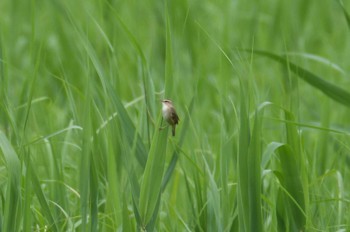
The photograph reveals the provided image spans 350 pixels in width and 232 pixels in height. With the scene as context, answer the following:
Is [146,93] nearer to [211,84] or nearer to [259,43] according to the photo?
[211,84]

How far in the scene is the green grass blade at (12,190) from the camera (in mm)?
2109

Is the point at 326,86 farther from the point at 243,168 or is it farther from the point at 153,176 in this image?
the point at 153,176

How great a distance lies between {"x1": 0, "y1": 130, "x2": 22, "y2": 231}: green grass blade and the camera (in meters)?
2.11

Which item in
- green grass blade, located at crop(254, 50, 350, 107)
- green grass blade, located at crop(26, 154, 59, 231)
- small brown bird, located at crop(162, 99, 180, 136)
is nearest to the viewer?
small brown bird, located at crop(162, 99, 180, 136)

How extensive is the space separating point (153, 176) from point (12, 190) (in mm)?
323

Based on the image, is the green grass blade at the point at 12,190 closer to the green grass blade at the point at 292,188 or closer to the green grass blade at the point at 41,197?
the green grass blade at the point at 41,197

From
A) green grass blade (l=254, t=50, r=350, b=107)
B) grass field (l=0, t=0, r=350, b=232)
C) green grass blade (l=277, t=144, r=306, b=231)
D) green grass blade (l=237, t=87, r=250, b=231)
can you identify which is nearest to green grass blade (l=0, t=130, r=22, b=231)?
grass field (l=0, t=0, r=350, b=232)

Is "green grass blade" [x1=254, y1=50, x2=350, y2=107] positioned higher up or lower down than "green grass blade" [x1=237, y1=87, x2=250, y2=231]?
higher up

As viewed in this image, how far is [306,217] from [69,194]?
804 millimetres

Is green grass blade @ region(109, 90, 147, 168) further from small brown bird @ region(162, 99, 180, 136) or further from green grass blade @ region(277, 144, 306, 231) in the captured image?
green grass blade @ region(277, 144, 306, 231)

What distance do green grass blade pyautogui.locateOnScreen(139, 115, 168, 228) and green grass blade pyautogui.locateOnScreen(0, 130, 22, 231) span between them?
284 millimetres

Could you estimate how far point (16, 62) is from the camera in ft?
15.5

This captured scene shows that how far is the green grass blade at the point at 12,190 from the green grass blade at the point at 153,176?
284 mm

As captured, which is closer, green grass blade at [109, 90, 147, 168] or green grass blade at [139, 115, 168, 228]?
green grass blade at [139, 115, 168, 228]
